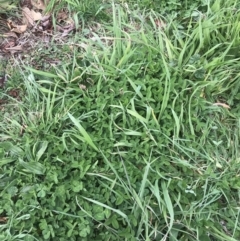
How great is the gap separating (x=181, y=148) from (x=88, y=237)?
650 mm

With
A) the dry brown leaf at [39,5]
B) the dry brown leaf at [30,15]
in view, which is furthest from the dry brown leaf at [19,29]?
the dry brown leaf at [39,5]

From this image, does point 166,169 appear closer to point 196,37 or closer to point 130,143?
point 130,143

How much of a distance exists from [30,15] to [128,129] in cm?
107

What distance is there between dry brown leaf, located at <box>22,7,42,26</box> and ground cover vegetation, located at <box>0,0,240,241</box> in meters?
0.23

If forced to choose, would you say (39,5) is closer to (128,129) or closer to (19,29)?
(19,29)

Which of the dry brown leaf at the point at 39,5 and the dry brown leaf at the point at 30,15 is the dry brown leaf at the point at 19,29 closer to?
the dry brown leaf at the point at 30,15

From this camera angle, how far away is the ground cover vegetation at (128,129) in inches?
87.0

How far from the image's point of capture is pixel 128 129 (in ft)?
7.86

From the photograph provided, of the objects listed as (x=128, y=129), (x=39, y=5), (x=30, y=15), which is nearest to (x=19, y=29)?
(x=30, y=15)

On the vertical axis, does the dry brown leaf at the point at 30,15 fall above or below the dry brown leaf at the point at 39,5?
below

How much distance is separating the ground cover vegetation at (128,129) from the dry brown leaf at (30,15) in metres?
0.23

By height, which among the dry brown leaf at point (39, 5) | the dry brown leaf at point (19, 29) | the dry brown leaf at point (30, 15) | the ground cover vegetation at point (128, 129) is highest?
the dry brown leaf at point (39, 5)

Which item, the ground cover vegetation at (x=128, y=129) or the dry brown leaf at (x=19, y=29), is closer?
the ground cover vegetation at (x=128, y=129)

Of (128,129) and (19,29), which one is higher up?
(19,29)
